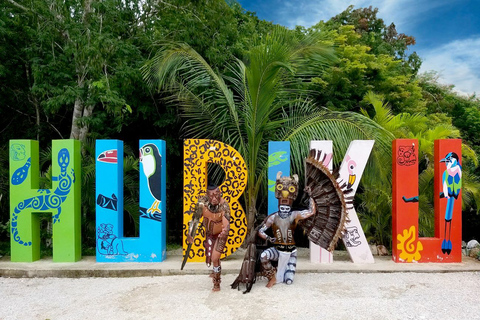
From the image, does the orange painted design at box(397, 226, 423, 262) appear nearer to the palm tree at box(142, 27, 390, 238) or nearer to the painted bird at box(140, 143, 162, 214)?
the palm tree at box(142, 27, 390, 238)

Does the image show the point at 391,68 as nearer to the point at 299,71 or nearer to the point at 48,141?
the point at 299,71

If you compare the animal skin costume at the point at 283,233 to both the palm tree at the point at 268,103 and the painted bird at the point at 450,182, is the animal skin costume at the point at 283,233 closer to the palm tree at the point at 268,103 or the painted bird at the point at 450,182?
the palm tree at the point at 268,103

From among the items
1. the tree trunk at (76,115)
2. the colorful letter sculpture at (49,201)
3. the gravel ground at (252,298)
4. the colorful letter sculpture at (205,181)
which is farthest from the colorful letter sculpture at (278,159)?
the tree trunk at (76,115)

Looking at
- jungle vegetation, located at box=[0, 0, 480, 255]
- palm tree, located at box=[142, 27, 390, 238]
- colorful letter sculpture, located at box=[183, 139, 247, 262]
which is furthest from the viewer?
jungle vegetation, located at box=[0, 0, 480, 255]

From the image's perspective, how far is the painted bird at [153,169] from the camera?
6.63 meters

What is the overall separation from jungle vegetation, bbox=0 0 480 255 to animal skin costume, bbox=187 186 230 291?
1.84 metres

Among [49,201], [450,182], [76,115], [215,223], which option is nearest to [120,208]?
[49,201]

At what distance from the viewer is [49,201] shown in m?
6.68

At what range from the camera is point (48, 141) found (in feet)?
34.3

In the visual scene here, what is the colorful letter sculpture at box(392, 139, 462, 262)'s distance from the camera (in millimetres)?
6648

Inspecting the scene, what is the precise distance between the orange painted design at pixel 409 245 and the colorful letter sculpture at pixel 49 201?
5903 millimetres

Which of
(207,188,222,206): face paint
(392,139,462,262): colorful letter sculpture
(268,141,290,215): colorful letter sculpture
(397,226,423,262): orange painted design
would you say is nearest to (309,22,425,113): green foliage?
(392,139,462,262): colorful letter sculpture

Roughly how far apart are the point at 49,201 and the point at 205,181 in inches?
113

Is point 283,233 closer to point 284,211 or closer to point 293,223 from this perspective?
point 293,223
